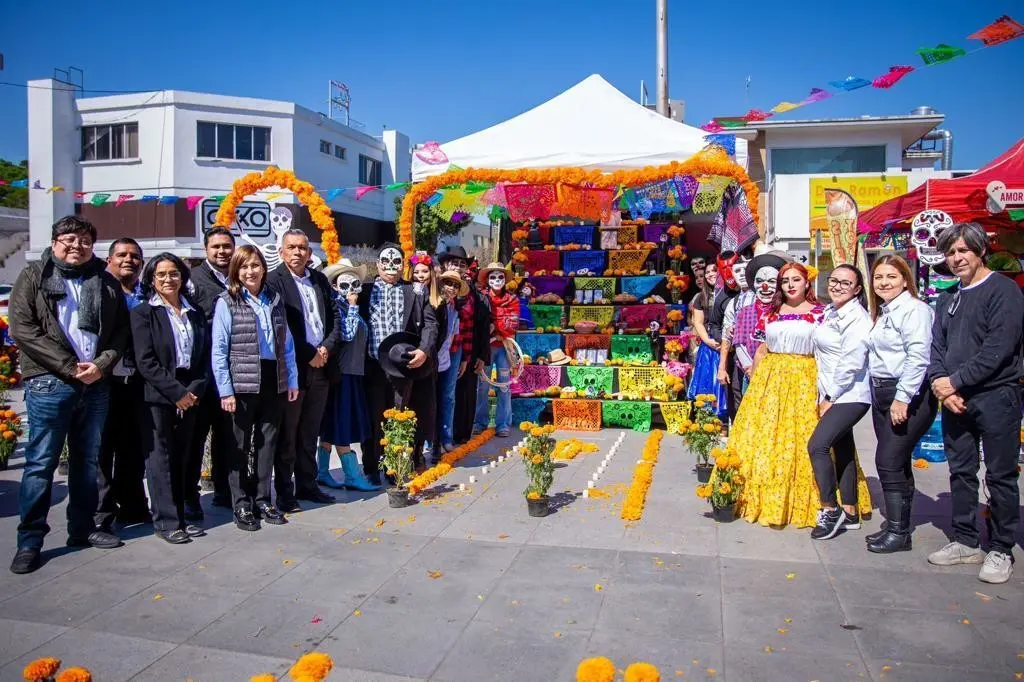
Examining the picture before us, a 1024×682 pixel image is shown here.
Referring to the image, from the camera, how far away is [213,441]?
5277mm

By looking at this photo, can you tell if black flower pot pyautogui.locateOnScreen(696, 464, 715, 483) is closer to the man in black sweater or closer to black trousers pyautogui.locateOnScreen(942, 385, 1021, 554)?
the man in black sweater

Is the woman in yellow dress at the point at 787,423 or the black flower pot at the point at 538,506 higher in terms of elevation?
the woman in yellow dress at the point at 787,423

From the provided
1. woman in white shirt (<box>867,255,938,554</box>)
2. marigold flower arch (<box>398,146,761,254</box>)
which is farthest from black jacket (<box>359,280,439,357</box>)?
woman in white shirt (<box>867,255,938,554</box>)

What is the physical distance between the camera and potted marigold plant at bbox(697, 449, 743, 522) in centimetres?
502

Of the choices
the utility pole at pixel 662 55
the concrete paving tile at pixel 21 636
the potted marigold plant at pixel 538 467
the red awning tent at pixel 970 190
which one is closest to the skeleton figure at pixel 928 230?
the red awning tent at pixel 970 190

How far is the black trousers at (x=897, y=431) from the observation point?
14.3ft

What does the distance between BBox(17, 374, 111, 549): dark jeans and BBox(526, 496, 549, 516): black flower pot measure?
2813mm

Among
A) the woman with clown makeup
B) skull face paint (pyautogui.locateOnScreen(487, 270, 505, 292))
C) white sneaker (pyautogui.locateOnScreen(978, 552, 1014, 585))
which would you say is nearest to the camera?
white sneaker (pyautogui.locateOnScreen(978, 552, 1014, 585))

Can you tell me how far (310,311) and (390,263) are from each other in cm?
94

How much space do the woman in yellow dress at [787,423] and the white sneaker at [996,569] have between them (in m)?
1.12

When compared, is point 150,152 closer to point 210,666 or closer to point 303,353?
point 303,353

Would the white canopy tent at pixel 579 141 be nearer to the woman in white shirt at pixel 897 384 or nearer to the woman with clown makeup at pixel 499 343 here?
the woman with clown makeup at pixel 499 343

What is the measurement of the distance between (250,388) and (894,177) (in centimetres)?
1751

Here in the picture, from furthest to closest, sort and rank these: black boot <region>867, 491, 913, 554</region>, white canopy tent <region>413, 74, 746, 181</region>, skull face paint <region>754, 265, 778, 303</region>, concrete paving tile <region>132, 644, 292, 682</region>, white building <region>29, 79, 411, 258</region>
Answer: white building <region>29, 79, 411, 258</region> < white canopy tent <region>413, 74, 746, 181</region> < skull face paint <region>754, 265, 778, 303</region> < black boot <region>867, 491, 913, 554</region> < concrete paving tile <region>132, 644, 292, 682</region>
